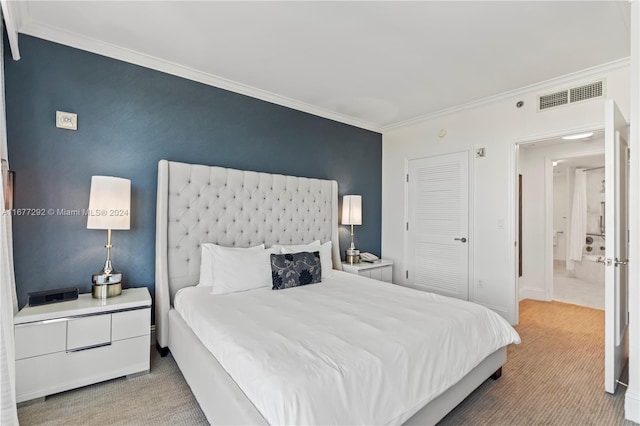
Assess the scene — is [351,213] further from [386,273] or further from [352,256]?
[386,273]

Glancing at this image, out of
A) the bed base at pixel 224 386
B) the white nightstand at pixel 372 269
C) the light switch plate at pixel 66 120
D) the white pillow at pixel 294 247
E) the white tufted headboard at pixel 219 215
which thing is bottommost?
the bed base at pixel 224 386

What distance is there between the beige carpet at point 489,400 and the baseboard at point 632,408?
5cm

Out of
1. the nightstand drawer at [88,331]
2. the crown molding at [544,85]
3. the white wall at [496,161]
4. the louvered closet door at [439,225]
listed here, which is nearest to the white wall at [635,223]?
the crown molding at [544,85]

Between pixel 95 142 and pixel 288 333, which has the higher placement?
pixel 95 142

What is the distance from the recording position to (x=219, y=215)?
9.91 feet

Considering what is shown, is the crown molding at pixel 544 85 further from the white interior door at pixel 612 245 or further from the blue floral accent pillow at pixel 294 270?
the blue floral accent pillow at pixel 294 270

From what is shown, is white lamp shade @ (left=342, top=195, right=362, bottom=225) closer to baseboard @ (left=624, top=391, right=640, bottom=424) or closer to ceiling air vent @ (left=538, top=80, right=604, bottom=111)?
ceiling air vent @ (left=538, top=80, right=604, bottom=111)

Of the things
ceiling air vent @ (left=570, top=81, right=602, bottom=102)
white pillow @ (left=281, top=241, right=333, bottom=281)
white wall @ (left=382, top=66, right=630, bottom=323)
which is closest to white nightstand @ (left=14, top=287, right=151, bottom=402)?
white pillow @ (left=281, top=241, right=333, bottom=281)

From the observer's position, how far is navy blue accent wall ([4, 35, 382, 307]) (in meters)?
2.29

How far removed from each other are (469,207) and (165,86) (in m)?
3.73

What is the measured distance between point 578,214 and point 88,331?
9.00 m

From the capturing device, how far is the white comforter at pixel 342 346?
1.24 meters

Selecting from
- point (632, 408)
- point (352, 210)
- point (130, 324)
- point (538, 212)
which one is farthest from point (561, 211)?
point (130, 324)

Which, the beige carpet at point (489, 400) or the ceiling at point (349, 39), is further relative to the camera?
the ceiling at point (349, 39)
